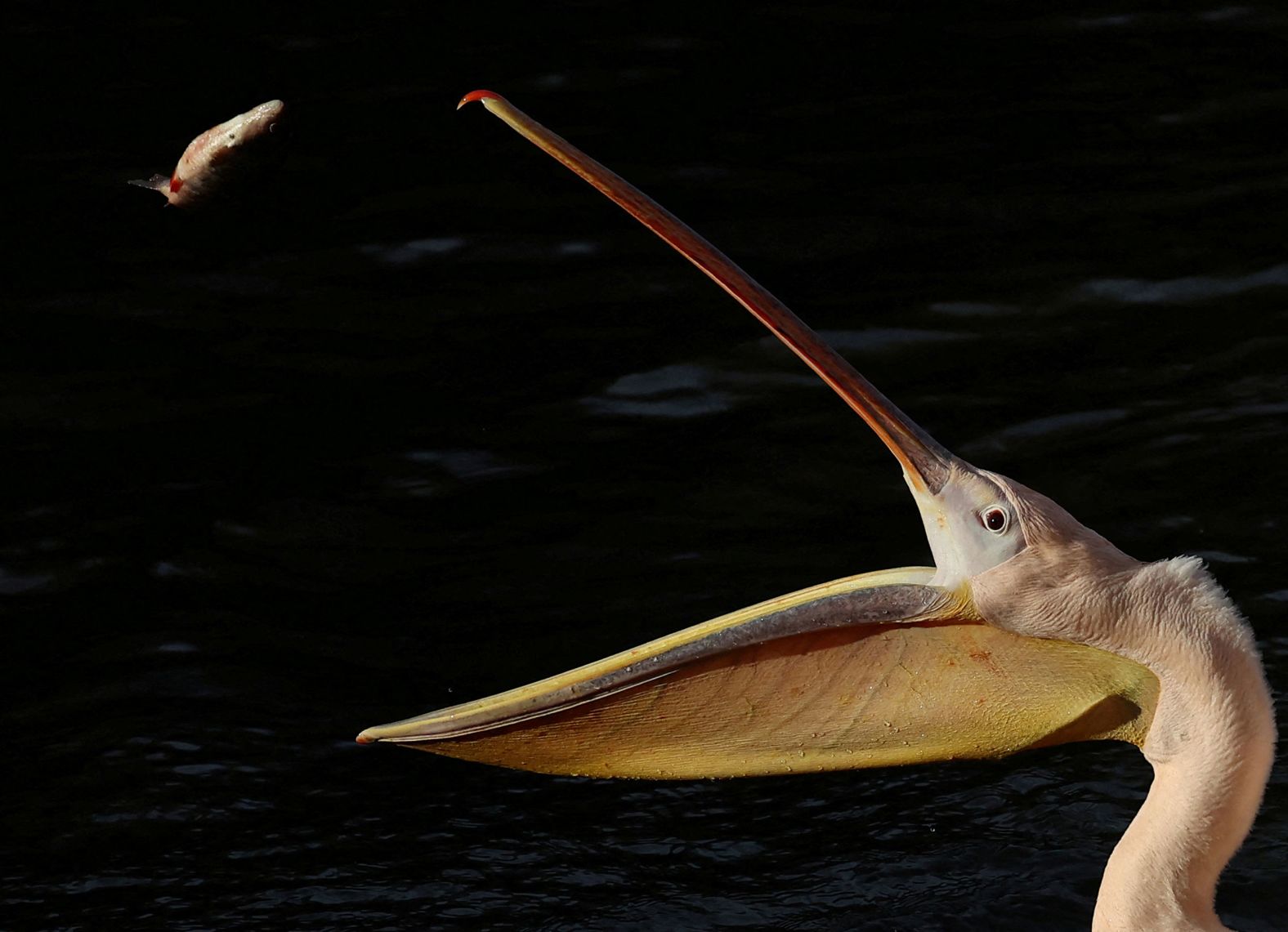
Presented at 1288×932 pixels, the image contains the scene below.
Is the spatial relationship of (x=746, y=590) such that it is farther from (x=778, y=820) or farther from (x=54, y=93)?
(x=54, y=93)

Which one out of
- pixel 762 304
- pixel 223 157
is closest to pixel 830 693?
pixel 762 304

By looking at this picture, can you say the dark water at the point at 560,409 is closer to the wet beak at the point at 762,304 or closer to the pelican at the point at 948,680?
the pelican at the point at 948,680

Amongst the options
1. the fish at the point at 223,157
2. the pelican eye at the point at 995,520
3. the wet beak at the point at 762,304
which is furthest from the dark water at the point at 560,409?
the pelican eye at the point at 995,520

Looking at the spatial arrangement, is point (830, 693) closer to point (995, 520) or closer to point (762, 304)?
point (995, 520)

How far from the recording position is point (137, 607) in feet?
14.3

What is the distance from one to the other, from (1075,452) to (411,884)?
93.6 inches

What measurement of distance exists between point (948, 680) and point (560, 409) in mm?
2553

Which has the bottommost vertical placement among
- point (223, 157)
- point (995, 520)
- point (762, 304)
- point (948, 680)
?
point (948, 680)

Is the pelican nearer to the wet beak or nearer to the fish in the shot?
the wet beak

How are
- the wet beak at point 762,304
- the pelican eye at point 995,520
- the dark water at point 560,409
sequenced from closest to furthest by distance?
the wet beak at point 762,304 → the pelican eye at point 995,520 → the dark water at point 560,409

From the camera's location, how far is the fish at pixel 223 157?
3.09 m

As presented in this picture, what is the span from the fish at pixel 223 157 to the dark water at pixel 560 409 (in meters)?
0.09

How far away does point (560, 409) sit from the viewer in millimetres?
4957

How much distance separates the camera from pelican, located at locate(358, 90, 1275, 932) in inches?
94.2
